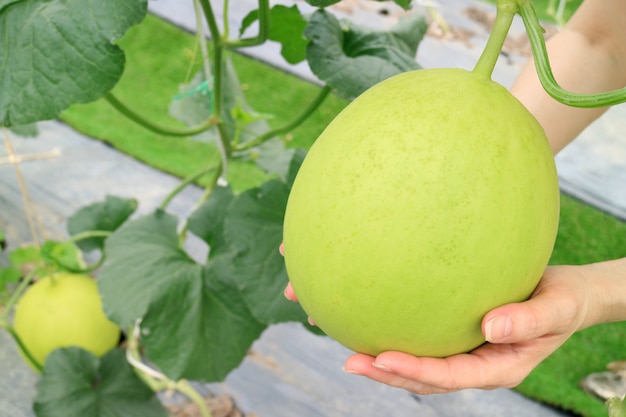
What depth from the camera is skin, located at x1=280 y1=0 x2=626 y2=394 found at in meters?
0.57

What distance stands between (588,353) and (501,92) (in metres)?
1.48

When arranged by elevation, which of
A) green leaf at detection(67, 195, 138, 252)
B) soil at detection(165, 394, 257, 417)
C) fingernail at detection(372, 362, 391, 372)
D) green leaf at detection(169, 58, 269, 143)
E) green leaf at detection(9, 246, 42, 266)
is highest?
fingernail at detection(372, 362, 391, 372)

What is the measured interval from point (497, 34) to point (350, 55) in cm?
61

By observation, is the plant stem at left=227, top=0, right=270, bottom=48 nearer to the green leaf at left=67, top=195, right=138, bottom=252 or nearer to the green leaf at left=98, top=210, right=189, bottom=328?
the green leaf at left=98, top=210, right=189, bottom=328

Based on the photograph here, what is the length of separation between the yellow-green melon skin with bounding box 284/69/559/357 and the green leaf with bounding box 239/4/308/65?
60 cm

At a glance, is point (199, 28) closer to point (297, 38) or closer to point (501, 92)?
point (297, 38)

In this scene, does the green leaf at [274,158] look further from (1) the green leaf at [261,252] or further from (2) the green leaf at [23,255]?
(2) the green leaf at [23,255]

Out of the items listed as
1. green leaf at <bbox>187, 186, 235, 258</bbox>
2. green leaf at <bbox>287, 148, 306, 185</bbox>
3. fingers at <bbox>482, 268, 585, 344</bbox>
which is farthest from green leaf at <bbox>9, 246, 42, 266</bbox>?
fingers at <bbox>482, 268, 585, 344</bbox>

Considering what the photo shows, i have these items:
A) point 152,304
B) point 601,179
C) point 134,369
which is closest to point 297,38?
point 152,304

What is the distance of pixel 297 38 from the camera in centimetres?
120

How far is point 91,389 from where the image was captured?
1.41 m

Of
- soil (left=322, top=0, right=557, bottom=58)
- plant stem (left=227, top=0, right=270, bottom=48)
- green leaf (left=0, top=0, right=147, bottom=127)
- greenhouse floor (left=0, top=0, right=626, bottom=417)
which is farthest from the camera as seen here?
soil (left=322, top=0, right=557, bottom=58)

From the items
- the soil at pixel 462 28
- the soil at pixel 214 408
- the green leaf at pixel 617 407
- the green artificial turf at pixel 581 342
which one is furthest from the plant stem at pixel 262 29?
the soil at pixel 462 28

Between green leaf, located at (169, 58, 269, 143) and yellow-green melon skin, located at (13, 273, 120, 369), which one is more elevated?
green leaf, located at (169, 58, 269, 143)
